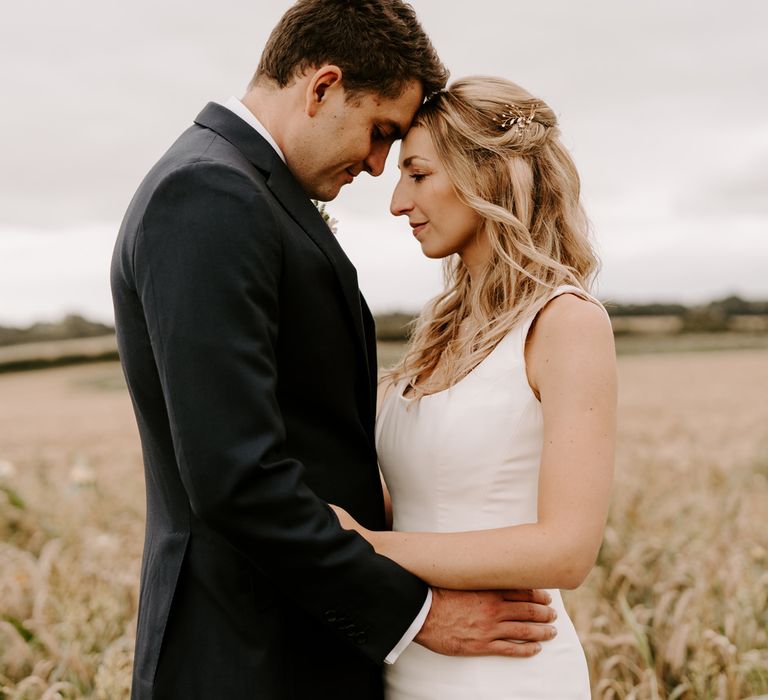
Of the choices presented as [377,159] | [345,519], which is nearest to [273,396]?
[345,519]

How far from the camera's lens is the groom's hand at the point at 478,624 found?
2191 mm

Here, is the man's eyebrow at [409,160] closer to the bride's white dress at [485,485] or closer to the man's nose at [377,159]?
the man's nose at [377,159]

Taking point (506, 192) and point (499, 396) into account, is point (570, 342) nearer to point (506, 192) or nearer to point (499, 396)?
point (499, 396)

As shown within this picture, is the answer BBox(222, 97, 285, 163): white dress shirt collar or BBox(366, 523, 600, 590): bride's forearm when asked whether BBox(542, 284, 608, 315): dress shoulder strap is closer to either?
BBox(366, 523, 600, 590): bride's forearm

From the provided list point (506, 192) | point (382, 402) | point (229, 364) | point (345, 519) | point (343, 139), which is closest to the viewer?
point (229, 364)

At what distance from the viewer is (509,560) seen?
2170mm

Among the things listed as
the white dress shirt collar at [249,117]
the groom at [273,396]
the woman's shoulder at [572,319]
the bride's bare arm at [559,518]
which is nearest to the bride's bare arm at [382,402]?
the groom at [273,396]

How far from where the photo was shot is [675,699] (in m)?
3.68

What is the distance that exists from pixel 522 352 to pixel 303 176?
2.59 feet

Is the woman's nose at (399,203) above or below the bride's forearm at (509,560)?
above

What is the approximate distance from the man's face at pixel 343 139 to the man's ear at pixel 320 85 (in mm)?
13

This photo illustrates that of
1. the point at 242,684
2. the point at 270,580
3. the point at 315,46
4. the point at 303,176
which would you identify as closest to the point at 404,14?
the point at 315,46

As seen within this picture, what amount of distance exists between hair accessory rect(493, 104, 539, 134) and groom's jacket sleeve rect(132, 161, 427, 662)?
1.08 m

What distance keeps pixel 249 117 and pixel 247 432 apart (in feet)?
3.02
